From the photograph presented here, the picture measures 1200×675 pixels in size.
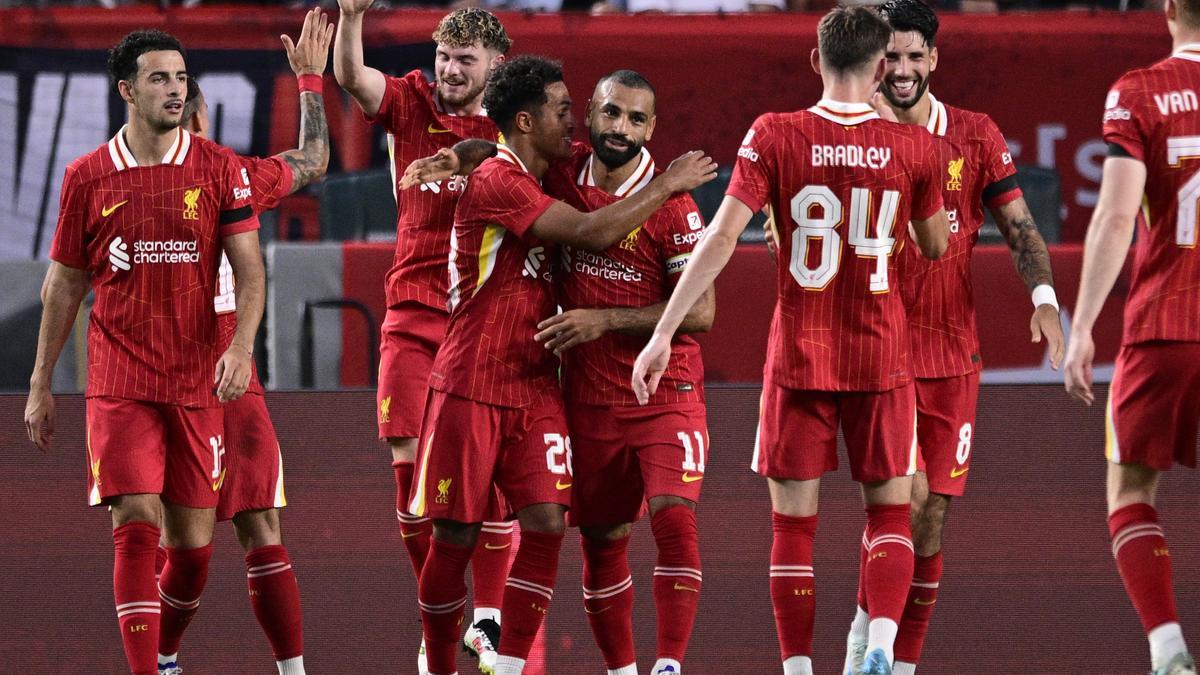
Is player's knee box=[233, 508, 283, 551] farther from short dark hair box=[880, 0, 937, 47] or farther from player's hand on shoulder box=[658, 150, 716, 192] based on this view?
short dark hair box=[880, 0, 937, 47]

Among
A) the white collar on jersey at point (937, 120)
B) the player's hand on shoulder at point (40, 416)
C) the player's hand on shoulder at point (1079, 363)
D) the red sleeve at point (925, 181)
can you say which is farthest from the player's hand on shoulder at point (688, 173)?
the player's hand on shoulder at point (40, 416)

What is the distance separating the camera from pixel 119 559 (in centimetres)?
551

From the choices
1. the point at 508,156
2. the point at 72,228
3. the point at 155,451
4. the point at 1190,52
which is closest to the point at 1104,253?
the point at 1190,52

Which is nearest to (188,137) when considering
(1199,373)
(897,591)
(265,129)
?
(897,591)

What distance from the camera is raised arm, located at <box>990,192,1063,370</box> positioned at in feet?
18.5

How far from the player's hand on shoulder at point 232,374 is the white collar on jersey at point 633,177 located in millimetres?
1270

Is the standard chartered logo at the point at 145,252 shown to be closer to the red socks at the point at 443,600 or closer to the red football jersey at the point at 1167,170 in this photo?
the red socks at the point at 443,600

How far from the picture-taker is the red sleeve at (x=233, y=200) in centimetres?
568

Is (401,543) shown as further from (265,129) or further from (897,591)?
(265,129)

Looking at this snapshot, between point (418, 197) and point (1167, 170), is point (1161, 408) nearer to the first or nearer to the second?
point (1167, 170)

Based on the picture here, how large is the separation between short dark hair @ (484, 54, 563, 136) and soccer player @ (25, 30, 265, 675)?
0.96m

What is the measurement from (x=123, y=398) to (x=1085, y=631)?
3713 millimetres

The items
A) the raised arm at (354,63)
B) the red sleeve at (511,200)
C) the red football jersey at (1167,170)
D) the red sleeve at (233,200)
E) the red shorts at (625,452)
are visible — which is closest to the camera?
the red football jersey at (1167,170)

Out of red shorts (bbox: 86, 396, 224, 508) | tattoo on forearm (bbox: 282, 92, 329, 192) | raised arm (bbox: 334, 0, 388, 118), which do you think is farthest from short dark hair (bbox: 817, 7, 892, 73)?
red shorts (bbox: 86, 396, 224, 508)
